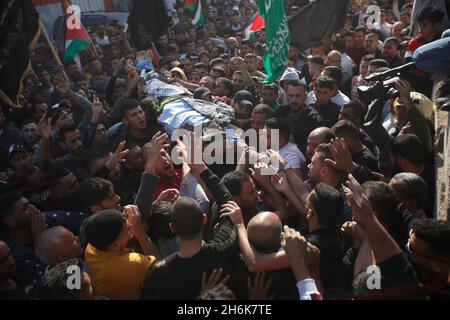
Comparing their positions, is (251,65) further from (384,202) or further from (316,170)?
(384,202)

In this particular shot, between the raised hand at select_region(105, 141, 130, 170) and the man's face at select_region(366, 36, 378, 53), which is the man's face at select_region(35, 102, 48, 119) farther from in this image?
the man's face at select_region(366, 36, 378, 53)

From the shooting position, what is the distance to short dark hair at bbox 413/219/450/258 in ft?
7.13

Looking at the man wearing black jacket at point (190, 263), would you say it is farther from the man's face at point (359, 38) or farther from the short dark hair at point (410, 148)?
the man's face at point (359, 38)

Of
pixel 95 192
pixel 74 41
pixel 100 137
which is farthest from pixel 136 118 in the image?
pixel 74 41

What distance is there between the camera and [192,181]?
3.45 metres

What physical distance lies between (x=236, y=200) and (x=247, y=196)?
0.08 meters

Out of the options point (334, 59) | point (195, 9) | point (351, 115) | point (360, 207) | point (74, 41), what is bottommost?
point (351, 115)

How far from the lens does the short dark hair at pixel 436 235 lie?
7.13 feet

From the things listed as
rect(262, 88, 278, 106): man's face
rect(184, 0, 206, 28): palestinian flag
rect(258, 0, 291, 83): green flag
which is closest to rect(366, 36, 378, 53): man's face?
rect(258, 0, 291, 83): green flag

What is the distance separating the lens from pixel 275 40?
567 centimetres

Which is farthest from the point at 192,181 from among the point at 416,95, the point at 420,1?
the point at 420,1

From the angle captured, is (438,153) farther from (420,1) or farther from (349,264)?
(420,1)

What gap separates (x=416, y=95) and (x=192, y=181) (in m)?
2.19

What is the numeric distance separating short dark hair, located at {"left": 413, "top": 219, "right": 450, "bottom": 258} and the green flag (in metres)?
3.65
